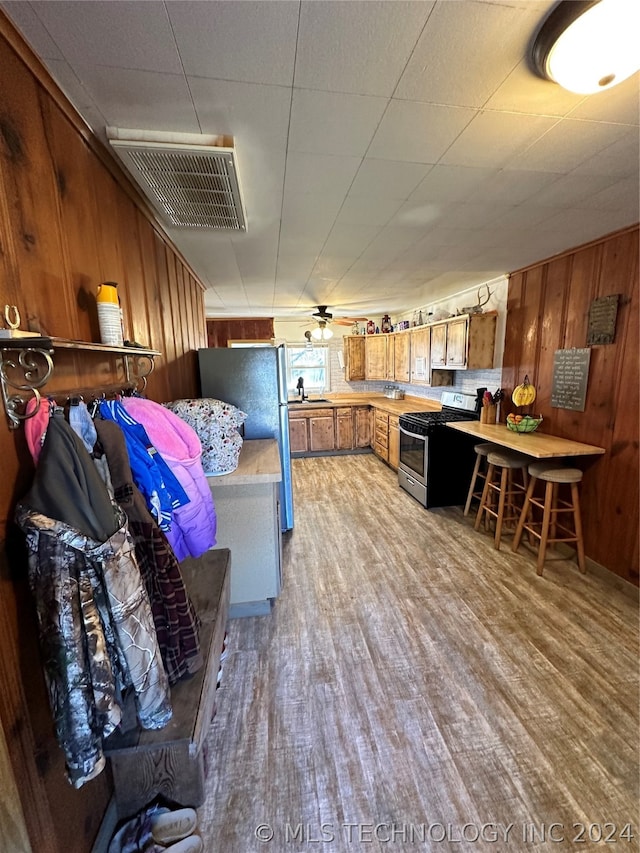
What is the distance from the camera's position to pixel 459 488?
3.68 metres

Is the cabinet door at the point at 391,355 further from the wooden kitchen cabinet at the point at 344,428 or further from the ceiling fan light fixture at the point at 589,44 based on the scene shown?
the ceiling fan light fixture at the point at 589,44

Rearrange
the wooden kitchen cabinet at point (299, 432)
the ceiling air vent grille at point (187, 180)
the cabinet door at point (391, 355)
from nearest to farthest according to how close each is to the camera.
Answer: the ceiling air vent grille at point (187, 180), the cabinet door at point (391, 355), the wooden kitchen cabinet at point (299, 432)

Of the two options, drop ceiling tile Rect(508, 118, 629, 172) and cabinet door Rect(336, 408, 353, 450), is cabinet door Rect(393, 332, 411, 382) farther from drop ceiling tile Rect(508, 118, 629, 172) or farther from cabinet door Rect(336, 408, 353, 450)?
drop ceiling tile Rect(508, 118, 629, 172)

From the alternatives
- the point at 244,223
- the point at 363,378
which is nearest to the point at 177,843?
the point at 244,223

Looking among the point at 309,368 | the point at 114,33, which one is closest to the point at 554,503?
the point at 114,33

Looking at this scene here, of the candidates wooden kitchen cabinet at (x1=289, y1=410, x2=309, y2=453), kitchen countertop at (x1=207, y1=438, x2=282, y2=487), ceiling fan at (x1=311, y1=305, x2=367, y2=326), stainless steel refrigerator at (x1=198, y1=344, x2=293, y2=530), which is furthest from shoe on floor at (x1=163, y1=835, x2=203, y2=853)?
ceiling fan at (x1=311, y1=305, x2=367, y2=326)

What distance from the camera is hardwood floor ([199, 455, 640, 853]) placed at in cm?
119

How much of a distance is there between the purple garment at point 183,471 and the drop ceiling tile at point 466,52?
1.33m

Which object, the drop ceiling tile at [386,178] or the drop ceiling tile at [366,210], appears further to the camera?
the drop ceiling tile at [366,210]

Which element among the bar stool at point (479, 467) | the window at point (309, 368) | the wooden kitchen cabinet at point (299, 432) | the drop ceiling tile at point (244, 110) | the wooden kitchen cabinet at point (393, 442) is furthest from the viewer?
the window at point (309, 368)

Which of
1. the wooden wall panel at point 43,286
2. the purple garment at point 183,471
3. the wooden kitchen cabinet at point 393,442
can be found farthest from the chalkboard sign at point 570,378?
the wooden wall panel at point 43,286

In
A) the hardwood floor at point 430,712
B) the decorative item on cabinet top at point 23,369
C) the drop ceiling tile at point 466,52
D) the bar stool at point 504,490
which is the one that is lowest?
the hardwood floor at point 430,712

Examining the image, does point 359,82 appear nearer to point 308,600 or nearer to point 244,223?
point 244,223

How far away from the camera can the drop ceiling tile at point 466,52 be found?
0.83 meters
